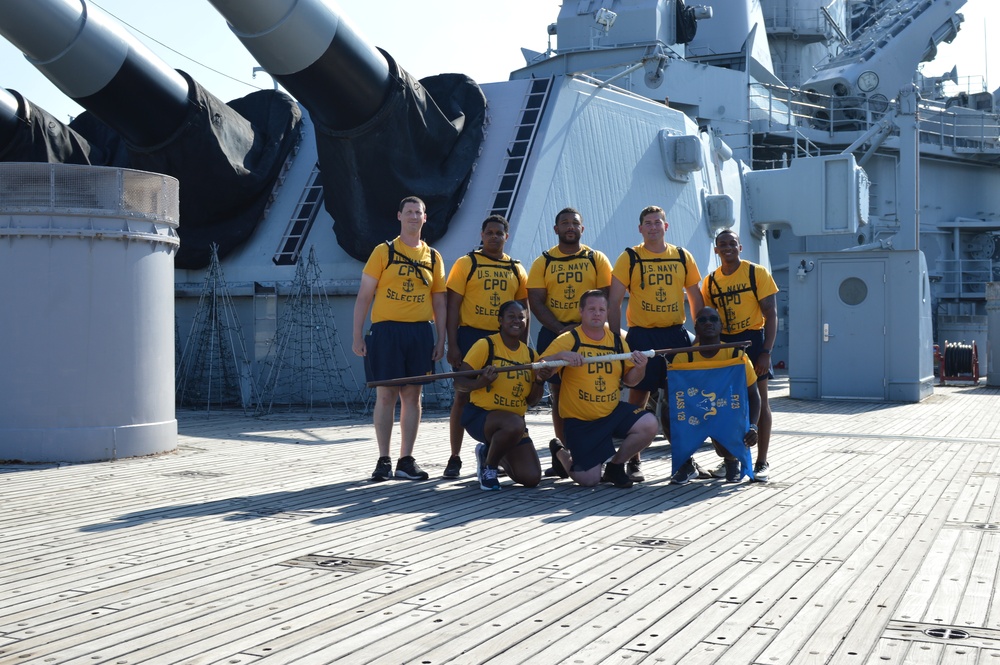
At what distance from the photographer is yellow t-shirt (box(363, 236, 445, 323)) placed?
261 inches

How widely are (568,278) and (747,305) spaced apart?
1075 millimetres

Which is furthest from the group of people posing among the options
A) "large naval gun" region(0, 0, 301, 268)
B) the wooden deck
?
"large naval gun" region(0, 0, 301, 268)

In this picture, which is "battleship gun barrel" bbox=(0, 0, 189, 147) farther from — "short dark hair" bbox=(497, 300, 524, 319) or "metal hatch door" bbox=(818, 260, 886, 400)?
"metal hatch door" bbox=(818, 260, 886, 400)

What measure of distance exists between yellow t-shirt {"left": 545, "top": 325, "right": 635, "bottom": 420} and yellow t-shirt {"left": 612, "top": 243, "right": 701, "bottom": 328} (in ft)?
2.11

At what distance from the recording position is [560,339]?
20.4ft

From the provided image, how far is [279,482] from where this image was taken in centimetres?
640

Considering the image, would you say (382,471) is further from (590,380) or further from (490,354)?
(590,380)

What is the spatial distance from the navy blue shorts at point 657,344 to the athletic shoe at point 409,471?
1394mm

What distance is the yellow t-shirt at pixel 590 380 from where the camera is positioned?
6188 mm

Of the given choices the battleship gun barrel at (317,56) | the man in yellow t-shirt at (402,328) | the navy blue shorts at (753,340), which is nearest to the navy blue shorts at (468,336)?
the man in yellow t-shirt at (402,328)

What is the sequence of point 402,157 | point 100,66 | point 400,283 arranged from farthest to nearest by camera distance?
1. point 402,157
2. point 100,66
3. point 400,283

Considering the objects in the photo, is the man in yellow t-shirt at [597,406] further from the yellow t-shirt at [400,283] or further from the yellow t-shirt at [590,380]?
the yellow t-shirt at [400,283]

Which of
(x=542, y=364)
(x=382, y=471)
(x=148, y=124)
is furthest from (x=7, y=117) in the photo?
(x=542, y=364)

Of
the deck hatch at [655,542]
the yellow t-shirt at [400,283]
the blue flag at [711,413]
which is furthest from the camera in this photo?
the yellow t-shirt at [400,283]
